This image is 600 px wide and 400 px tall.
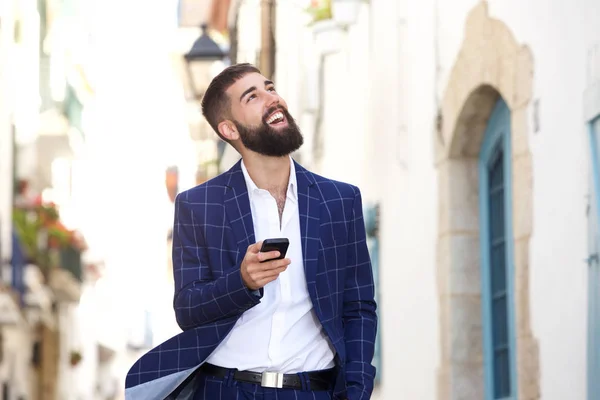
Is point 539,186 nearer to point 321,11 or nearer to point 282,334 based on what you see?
point 282,334

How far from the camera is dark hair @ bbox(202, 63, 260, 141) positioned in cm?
462

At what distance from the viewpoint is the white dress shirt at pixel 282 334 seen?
4281 mm

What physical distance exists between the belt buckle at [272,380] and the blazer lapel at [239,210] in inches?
15.3

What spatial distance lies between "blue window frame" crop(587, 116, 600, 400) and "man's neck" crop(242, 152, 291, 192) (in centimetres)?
187

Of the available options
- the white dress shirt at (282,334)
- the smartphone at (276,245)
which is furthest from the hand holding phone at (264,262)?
the white dress shirt at (282,334)

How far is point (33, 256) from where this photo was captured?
25562mm

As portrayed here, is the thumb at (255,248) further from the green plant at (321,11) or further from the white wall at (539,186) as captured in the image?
the green plant at (321,11)

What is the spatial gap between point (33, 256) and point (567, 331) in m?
20.0

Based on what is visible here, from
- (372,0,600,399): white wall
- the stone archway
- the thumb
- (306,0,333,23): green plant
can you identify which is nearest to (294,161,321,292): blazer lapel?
the thumb

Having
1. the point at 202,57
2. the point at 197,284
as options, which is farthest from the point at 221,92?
the point at 202,57

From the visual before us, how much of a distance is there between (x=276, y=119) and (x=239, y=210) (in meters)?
0.32

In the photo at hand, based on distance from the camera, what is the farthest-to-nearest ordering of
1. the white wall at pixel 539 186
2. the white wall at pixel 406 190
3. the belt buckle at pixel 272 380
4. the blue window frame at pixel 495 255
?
the white wall at pixel 406 190, the blue window frame at pixel 495 255, the white wall at pixel 539 186, the belt buckle at pixel 272 380

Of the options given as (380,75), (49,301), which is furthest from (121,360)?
(380,75)

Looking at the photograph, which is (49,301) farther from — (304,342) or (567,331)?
(304,342)
